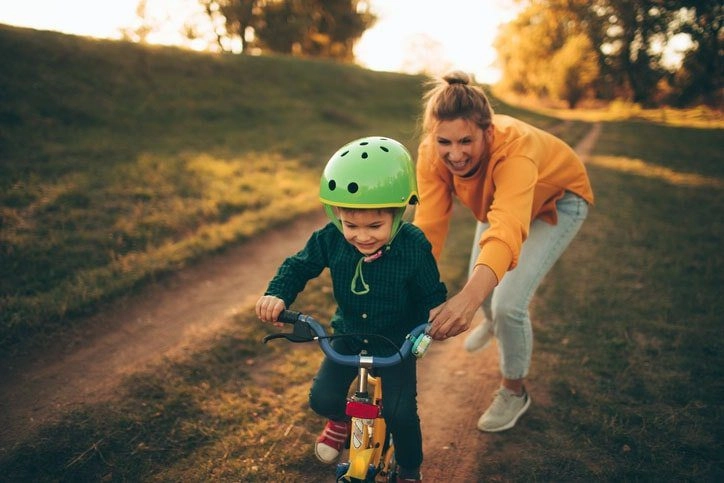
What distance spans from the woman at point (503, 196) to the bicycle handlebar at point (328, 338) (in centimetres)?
55

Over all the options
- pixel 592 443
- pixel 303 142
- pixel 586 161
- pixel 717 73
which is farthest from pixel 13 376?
pixel 717 73

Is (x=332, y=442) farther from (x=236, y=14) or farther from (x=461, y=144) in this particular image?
(x=236, y=14)

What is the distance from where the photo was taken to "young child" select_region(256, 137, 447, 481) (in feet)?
8.54

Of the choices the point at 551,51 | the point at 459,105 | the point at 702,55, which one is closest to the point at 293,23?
the point at 551,51

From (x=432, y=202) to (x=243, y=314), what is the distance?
9.62 ft

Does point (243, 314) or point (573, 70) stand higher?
point (573, 70)

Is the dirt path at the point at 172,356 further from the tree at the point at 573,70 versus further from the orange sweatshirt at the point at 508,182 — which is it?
the tree at the point at 573,70

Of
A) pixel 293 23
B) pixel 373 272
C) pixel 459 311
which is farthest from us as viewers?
pixel 293 23

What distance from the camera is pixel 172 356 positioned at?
4.74m

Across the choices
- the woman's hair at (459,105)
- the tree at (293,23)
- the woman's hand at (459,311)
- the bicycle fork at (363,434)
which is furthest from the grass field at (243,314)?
the tree at (293,23)

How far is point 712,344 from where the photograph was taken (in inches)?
198

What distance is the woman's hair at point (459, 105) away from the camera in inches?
125

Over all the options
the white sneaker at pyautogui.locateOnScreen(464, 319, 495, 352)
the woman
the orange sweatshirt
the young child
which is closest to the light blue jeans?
the woman

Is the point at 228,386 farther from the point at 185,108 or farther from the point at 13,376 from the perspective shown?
the point at 185,108
